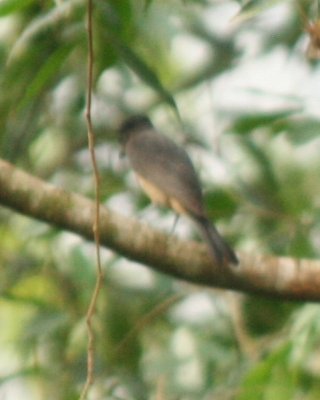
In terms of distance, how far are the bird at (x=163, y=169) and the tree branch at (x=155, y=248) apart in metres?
0.64

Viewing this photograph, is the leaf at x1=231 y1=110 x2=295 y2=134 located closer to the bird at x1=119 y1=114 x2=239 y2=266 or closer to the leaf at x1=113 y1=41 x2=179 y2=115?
the bird at x1=119 y1=114 x2=239 y2=266

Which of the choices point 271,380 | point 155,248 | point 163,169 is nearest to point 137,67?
point 155,248

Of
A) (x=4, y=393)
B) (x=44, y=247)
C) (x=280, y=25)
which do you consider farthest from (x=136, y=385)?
(x=280, y=25)

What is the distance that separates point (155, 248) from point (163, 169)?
5.96 ft

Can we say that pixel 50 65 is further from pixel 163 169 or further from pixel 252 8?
pixel 163 169

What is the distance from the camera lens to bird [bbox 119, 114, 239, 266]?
5.12 meters

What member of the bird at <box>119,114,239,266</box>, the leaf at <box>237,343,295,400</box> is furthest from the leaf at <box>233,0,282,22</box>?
the bird at <box>119,114,239,266</box>

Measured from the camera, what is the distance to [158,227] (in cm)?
412

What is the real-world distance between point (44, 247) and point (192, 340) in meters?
1.01

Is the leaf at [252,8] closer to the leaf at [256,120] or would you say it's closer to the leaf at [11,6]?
the leaf at [11,6]

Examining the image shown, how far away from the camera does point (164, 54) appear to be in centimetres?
703

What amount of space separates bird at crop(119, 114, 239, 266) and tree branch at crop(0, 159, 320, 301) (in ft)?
2.11

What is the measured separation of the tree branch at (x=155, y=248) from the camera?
12.1 ft

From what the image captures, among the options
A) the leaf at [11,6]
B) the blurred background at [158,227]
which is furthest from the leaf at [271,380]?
the leaf at [11,6]
